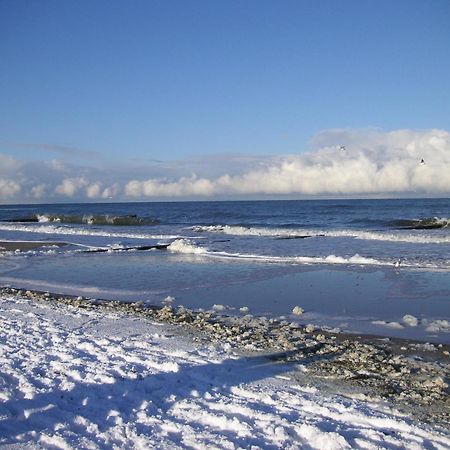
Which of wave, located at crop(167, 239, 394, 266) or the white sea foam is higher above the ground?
the white sea foam

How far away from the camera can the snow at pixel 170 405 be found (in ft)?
14.6

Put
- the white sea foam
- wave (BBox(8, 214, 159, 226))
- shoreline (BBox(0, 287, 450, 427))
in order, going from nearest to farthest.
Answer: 1. shoreline (BBox(0, 287, 450, 427))
2. the white sea foam
3. wave (BBox(8, 214, 159, 226))

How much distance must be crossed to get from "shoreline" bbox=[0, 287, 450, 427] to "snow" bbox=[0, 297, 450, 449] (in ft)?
1.17

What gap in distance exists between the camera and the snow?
4457 millimetres

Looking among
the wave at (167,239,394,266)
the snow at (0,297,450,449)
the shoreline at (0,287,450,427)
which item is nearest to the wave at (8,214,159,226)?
the wave at (167,239,394,266)

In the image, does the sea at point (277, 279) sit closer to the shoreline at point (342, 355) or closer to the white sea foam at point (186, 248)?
the white sea foam at point (186, 248)

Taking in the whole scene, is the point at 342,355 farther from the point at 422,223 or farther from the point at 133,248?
the point at 422,223

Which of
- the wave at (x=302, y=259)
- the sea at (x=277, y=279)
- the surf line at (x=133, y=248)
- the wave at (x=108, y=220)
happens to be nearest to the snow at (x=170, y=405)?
the sea at (x=277, y=279)

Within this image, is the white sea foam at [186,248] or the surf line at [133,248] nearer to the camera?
the white sea foam at [186,248]

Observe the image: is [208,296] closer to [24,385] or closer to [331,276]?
[331,276]

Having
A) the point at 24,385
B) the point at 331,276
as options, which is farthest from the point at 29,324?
the point at 331,276

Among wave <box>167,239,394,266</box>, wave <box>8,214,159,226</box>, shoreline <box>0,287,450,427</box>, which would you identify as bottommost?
shoreline <box>0,287,450,427</box>

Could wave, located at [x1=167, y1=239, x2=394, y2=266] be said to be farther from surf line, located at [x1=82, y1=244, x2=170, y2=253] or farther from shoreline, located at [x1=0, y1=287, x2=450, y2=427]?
shoreline, located at [x1=0, y1=287, x2=450, y2=427]

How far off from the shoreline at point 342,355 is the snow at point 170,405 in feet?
1.17
